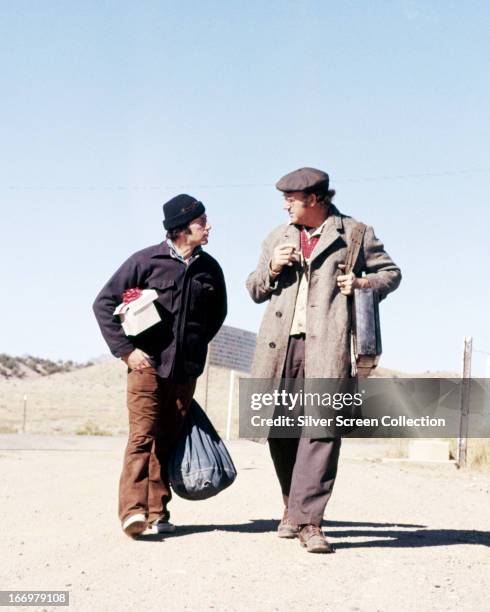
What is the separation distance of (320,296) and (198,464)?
1285mm

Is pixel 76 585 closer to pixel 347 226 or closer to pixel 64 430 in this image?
pixel 347 226

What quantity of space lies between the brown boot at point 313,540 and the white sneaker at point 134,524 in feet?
3.11

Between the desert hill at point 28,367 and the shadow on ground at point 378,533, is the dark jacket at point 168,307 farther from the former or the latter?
the desert hill at point 28,367

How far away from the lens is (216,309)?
7.61 meters

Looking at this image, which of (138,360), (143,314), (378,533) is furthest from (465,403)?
(143,314)

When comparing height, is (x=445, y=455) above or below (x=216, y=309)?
below

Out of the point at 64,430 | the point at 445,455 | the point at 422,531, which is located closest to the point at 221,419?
the point at 64,430

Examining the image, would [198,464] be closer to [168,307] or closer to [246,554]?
[246,554]

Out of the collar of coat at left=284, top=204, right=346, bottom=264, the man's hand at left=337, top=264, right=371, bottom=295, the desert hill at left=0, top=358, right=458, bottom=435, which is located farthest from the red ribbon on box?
the desert hill at left=0, top=358, right=458, bottom=435

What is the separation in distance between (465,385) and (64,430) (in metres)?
20.9

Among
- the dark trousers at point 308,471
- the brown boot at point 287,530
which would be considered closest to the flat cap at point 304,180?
the dark trousers at point 308,471

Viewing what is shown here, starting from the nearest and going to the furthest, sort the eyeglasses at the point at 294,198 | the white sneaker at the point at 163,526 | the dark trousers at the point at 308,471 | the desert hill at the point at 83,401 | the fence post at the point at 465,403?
the dark trousers at the point at 308,471 < the eyeglasses at the point at 294,198 < the white sneaker at the point at 163,526 < the fence post at the point at 465,403 < the desert hill at the point at 83,401

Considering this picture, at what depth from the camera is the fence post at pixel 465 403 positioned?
16891mm

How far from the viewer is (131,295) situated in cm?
727
